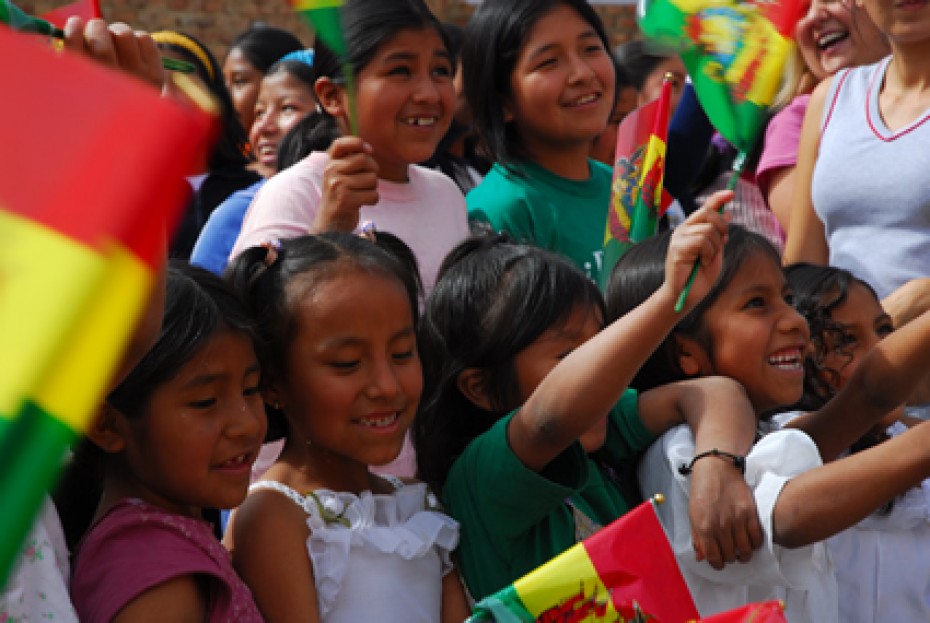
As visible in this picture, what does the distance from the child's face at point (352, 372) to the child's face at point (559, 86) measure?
3.50 feet

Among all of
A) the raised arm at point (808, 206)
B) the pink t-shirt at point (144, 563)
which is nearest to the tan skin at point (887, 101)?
the raised arm at point (808, 206)

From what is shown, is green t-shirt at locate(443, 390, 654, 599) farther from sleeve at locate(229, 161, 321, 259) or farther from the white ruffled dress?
sleeve at locate(229, 161, 321, 259)

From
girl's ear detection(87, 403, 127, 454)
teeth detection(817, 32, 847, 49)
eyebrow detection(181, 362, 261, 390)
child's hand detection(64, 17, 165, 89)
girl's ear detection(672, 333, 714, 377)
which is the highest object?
child's hand detection(64, 17, 165, 89)

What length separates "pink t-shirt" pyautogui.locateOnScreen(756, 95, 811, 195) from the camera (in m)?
3.53

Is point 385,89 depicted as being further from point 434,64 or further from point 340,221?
point 340,221

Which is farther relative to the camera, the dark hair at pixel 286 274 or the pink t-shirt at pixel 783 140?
the pink t-shirt at pixel 783 140

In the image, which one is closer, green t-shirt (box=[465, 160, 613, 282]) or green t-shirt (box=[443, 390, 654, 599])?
green t-shirt (box=[443, 390, 654, 599])

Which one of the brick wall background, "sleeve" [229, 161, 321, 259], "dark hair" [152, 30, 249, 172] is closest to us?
"sleeve" [229, 161, 321, 259]

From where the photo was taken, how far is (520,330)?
2.26 meters

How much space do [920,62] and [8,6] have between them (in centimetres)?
222

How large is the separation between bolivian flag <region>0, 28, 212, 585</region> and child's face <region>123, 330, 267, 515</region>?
121 cm

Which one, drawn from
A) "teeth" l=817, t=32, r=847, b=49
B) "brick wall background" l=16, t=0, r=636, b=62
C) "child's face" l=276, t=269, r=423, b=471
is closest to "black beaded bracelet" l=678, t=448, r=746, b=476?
"child's face" l=276, t=269, r=423, b=471

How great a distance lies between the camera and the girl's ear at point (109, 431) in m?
1.89

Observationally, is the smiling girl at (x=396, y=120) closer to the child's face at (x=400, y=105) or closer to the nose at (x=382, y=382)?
the child's face at (x=400, y=105)
